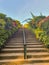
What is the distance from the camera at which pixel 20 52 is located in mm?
8477

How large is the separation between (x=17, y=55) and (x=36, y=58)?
831 mm

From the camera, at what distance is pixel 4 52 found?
8.41 m

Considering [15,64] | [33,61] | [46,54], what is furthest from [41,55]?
[15,64]

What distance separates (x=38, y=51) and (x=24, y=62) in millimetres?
1783

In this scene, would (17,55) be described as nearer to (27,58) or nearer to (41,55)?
(27,58)

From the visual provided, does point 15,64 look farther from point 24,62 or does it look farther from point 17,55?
point 17,55

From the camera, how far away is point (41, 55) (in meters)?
7.85

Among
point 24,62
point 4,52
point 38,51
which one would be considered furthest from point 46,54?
point 4,52

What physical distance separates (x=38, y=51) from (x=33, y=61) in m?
1.60

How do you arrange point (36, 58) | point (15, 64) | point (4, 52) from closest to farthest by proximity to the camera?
point (15, 64) < point (36, 58) < point (4, 52)

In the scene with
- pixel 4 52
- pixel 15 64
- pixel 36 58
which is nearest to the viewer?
pixel 15 64

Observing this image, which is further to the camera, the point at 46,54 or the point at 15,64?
the point at 46,54

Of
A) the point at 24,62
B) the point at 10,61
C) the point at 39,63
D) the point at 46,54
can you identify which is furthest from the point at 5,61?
the point at 46,54

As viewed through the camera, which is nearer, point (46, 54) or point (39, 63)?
point (39, 63)
